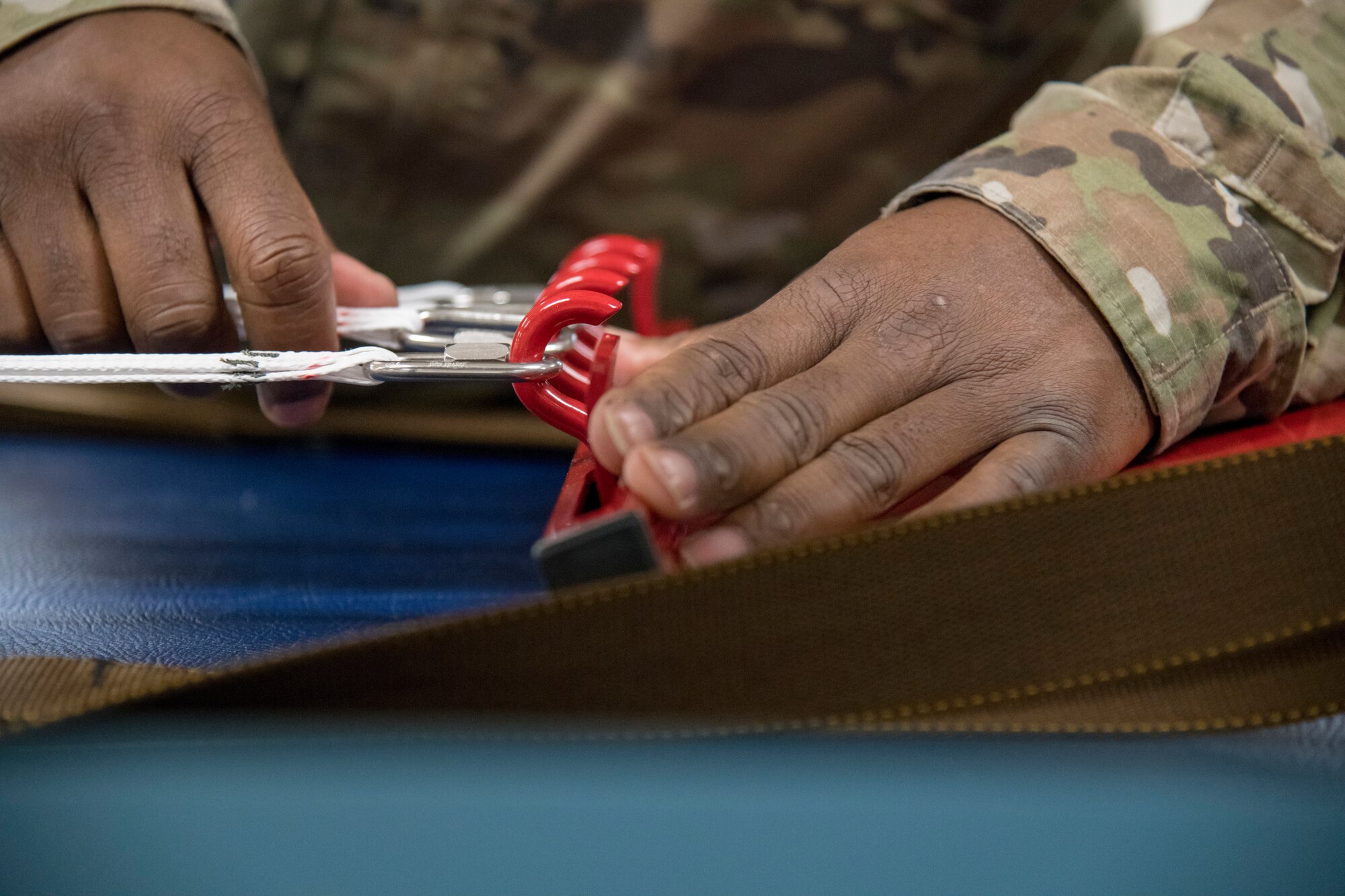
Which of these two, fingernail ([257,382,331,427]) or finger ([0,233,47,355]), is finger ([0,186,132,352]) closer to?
finger ([0,233,47,355])

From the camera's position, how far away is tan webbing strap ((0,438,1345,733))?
33 cm

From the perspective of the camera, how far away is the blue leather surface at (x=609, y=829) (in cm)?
30

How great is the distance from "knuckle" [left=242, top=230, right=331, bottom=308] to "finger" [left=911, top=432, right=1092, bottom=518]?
385mm

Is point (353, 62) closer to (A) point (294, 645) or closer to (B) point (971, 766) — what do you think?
(A) point (294, 645)

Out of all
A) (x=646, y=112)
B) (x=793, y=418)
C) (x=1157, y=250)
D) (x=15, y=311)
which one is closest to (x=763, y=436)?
(x=793, y=418)

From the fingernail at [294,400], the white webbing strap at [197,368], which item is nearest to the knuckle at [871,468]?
the white webbing strap at [197,368]

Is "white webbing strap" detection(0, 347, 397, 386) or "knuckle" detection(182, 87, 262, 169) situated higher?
"knuckle" detection(182, 87, 262, 169)

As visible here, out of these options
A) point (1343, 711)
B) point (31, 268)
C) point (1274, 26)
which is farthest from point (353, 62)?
point (1343, 711)

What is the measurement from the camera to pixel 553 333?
1.59 feet

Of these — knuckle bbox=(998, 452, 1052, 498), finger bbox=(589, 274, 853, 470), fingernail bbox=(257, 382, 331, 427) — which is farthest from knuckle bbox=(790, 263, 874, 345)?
fingernail bbox=(257, 382, 331, 427)

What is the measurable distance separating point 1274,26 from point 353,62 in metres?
0.79

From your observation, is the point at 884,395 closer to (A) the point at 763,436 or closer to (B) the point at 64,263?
(A) the point at 763,436

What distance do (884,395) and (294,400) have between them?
394mm

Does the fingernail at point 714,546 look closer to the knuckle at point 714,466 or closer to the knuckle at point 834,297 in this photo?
the knuckle at point 714,466
